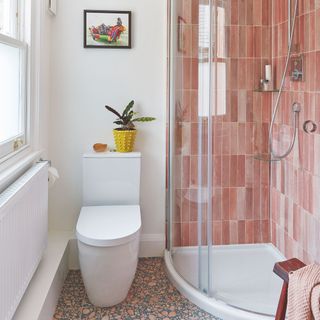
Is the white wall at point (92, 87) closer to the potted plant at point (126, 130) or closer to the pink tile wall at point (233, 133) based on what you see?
the potted plant at point (126, 130)

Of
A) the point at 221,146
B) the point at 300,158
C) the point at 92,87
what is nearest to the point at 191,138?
the point at 221,146

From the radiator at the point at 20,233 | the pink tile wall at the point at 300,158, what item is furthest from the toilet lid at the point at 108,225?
the pink tile wall at the point at 300,158

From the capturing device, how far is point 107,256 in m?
1.91

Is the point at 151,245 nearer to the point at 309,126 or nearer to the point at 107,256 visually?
the point at 107,256

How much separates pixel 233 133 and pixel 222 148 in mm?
134

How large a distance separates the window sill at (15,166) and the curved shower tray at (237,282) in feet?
3.71

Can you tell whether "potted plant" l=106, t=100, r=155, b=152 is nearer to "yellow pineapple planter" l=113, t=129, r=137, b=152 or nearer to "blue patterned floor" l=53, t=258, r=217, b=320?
"yellow pineapple planter" l=113, t=129, r=137, b=152

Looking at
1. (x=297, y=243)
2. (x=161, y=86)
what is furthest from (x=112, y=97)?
(x=297, y=243)

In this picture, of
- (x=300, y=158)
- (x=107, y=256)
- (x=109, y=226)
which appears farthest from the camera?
(x=300, y=158)

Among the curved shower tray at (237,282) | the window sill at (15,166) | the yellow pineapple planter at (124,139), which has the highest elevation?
the yellow pineapple planter at (124,139)

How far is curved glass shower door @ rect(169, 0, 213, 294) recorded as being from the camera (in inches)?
Answer: 86.6

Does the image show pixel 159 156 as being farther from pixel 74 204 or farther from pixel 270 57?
pixel 270 57

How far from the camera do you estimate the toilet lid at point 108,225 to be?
1889 mm

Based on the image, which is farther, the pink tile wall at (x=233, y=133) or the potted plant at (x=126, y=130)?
the potted plant at (x=126, y=130)
